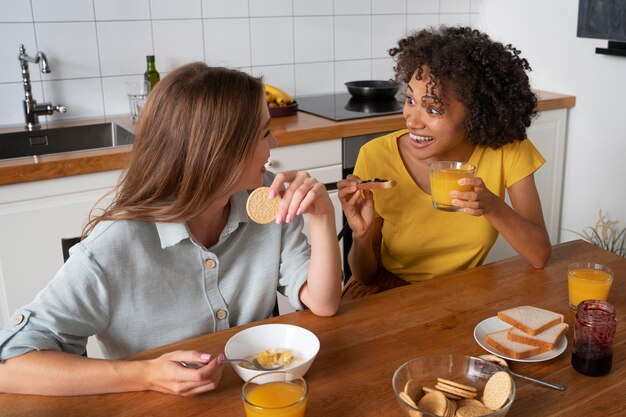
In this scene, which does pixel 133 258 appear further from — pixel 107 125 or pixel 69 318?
pixel 107 125

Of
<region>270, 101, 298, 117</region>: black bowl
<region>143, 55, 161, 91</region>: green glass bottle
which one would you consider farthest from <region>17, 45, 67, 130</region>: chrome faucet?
<region>270, 101, 298, 117</region>: black bowl

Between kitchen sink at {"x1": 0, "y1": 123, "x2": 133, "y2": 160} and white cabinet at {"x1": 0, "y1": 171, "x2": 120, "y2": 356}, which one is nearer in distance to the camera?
white cabinet at {"x1": 0, "y1": 171, "x2": 120, "y2": 356}

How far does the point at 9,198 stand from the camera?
214 cm

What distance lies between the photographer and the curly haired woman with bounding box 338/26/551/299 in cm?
182

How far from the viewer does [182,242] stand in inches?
53.9

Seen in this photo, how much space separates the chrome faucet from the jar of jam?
2213mm

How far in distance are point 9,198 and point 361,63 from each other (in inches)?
77.1

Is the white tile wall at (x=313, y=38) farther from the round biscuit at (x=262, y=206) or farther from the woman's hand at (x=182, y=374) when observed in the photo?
the woman's hand at (x=182, y=374)

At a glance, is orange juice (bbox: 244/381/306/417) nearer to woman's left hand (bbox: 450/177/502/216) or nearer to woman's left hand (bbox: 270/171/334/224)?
woman's left hand (bbox: 270/171/334/224)

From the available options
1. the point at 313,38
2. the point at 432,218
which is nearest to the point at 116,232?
the point at 432,218

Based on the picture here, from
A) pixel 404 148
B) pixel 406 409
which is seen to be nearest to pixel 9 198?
pixel 404 148

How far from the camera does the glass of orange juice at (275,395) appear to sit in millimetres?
962

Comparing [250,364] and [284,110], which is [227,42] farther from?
[250,364]

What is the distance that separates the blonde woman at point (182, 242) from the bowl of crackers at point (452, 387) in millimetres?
330
